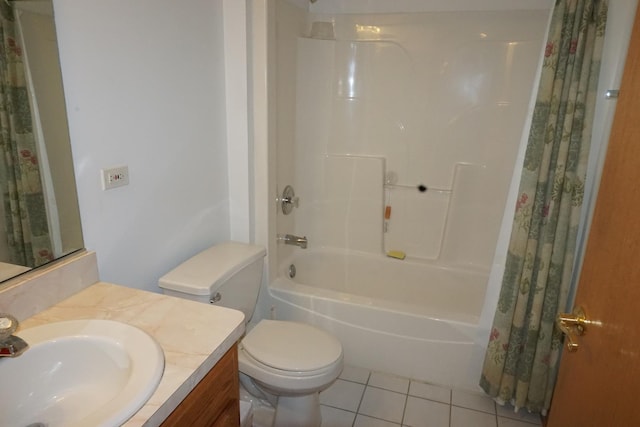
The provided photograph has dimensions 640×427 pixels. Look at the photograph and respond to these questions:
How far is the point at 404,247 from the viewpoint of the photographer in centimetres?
273

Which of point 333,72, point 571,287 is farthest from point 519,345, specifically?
point 333,72

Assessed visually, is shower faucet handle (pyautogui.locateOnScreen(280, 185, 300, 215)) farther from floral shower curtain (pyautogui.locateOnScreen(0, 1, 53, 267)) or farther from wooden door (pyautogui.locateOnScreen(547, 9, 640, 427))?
wooden door (pyautogui.locateOnScreen(547, 9, 640, 427))

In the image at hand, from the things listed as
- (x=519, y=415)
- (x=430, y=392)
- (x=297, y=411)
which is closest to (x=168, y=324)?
(x=297, y=411)

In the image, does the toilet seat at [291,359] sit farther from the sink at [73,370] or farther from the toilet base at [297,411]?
the sink at [73,370]

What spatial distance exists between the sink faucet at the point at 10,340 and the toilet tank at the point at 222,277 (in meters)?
0.65

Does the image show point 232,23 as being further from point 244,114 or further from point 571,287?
point 571,287

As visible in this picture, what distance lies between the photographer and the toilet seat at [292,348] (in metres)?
1.57

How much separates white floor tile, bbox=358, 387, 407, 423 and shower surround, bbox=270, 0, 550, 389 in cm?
14

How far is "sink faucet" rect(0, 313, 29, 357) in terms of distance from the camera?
2.72ft

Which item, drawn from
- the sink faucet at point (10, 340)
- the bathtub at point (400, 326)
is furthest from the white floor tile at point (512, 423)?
the sink faucet at point (10, 340)

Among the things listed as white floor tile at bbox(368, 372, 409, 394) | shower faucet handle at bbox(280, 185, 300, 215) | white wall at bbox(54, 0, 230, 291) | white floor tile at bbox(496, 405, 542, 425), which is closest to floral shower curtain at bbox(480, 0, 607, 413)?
white floor tile at bbox(496, 405, 542, 425)

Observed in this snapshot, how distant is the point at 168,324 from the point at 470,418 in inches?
60.3

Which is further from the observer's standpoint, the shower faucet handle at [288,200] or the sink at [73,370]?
the shower faucet handle at [288,200]

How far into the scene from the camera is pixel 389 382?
2092mm
